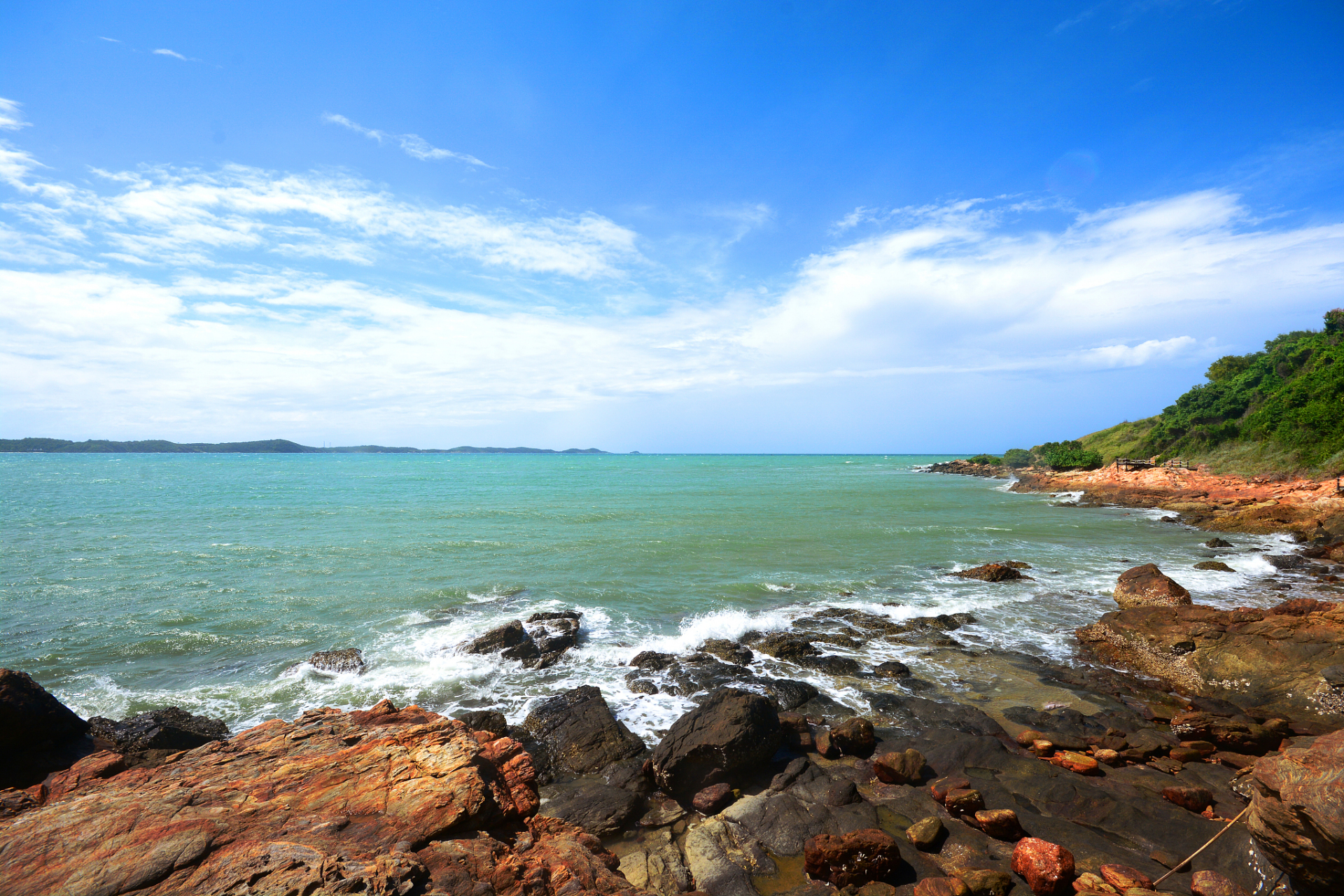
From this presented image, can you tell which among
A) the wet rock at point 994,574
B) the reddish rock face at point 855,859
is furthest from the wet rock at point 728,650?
the wet rock at point 994,574

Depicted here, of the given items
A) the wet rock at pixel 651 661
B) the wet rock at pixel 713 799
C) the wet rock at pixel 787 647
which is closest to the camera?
the wet rock at pixel 713 799

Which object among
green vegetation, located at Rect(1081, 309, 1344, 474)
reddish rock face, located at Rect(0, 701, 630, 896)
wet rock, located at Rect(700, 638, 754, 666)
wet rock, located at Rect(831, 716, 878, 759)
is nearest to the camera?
reddish rock face, located at Rect(0, 701, 630, 896)

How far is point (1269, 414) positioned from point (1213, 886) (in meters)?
51.7

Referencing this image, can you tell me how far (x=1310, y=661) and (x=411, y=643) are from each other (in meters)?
18.0

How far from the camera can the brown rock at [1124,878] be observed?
5086 millimetres

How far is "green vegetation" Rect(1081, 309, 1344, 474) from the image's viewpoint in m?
33.8

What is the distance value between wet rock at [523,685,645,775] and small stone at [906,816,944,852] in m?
3.86

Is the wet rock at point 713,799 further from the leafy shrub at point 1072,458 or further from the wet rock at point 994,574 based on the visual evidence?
the leafy shrub at point 1072,458

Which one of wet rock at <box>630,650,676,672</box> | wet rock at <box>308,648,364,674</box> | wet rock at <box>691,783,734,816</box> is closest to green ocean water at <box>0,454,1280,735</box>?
wet rock at <box>308,648,364,674</box>

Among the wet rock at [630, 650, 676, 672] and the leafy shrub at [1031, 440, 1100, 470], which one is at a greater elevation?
the leafy shrub at [1031, 440, 1100, 470]

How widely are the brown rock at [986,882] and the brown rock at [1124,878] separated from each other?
89 centimetres

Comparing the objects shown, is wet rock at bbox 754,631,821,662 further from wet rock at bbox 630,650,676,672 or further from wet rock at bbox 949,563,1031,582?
wet rock at bbox 949,563,1031,582

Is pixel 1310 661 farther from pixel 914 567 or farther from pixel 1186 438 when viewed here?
pixel 1186 438

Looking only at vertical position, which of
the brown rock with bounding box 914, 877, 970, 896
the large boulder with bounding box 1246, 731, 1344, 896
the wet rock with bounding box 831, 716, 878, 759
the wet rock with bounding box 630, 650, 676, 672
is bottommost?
the wet rock with bounding box 630, 650, 676, 672
